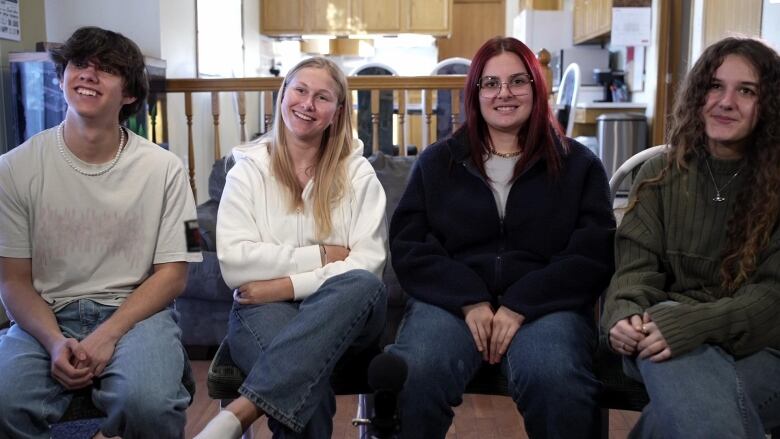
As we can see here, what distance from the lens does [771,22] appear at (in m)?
4.19

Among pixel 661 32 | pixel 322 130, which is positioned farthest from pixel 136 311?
pixel 661 32

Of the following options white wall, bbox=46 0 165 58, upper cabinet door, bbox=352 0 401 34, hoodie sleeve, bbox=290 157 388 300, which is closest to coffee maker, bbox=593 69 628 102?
upper cabinet door, bbox=352 0 401 34

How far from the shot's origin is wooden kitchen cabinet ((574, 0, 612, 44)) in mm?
6336

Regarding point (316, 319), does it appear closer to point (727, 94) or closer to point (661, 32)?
point (727, 94)

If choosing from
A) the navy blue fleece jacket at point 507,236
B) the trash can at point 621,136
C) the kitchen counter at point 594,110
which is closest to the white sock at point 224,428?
the navy blue fleece jacket at point 507,236

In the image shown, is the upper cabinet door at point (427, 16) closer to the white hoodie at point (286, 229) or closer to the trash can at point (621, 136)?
the trash can at point (621, 136)

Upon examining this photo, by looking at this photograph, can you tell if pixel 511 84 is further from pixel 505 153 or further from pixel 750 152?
pixel 750 152

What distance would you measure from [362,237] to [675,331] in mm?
737

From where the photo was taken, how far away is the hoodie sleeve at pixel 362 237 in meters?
1.80

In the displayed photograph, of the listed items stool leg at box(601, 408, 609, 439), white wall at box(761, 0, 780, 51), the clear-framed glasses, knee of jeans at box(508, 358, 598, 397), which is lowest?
stool leg at box(601, 408, 609, 439)

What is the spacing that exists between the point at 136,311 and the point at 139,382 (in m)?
0.20

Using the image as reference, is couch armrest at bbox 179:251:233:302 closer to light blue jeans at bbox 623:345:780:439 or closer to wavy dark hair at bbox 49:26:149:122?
wavy dark hair at bbox 49:26:149:122

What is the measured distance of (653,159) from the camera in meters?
1.76

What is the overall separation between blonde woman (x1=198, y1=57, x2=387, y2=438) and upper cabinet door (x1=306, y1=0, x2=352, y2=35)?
5.71 m
